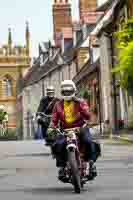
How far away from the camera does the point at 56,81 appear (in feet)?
254

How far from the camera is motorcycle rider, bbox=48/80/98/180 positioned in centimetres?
1075

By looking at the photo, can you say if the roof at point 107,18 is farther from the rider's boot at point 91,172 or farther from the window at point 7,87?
the window at point 7,87

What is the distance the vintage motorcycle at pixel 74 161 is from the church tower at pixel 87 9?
5418 cm

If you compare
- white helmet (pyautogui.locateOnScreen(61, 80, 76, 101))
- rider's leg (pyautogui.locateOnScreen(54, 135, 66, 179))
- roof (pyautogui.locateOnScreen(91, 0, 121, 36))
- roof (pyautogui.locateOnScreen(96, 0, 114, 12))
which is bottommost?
rider's leg (pyautogui.locateOnScreen(54, 135, 66, 179))

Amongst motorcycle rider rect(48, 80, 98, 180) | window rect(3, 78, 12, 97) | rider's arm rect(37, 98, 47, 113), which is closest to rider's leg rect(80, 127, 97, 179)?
motorcycle rider rect(48, 80, 98, 180)

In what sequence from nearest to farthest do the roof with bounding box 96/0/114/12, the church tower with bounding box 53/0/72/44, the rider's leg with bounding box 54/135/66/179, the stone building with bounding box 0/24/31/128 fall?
the rider's leg with bounding box 54/135/66/179 → the roof with bounding box 96/0/114/12 → the church tower with bounding box 53/0/72/44 → the stone building with bounding box 0/24/31/128

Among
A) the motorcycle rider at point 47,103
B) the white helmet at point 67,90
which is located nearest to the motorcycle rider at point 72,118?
the white helmet at point 67,90

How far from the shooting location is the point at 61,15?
7700 cm

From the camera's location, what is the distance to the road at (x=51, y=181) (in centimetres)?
1034

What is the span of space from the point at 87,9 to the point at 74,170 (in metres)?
56.8

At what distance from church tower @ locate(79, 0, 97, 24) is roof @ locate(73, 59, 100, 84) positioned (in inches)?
198

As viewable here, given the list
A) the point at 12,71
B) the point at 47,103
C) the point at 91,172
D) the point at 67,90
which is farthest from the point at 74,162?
the point at 12,71

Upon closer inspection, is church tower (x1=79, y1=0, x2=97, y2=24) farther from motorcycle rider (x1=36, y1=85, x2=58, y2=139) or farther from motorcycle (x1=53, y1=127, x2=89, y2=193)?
motorcycle (x1=53, y1=127, x2=89, y2=193)

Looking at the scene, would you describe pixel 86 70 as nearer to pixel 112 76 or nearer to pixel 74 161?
pixel 112 76
